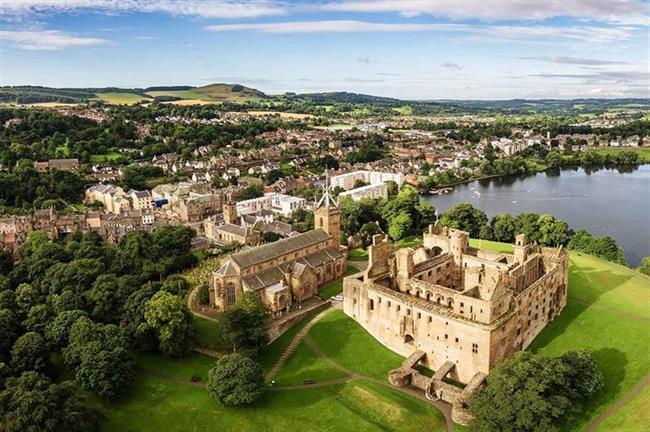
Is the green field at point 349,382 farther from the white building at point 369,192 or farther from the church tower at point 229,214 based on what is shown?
the white building at point 369,192

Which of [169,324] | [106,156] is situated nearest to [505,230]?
[169,324]

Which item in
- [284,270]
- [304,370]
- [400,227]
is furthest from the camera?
[400,227]

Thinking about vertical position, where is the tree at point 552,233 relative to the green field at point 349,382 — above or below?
above

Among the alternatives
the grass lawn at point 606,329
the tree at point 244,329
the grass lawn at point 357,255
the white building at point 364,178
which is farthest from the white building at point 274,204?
the tree at point 244,329

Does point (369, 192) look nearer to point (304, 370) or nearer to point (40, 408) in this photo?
point (304, 370)

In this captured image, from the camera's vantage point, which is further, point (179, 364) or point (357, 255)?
point (357, 255)

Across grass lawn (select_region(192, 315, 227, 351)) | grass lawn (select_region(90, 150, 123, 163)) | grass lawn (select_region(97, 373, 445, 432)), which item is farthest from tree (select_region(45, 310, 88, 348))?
grass lawn (select_region(90, 150, 123, 163))

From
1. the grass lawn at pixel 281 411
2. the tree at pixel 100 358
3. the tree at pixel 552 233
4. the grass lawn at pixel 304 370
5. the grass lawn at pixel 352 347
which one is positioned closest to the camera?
the grass lawn at pixel 281 411

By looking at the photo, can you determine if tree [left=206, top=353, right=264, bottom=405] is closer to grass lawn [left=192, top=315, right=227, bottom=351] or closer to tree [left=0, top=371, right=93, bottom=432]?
grass lawn [left=192, top=315, right=227, bottom=351]
